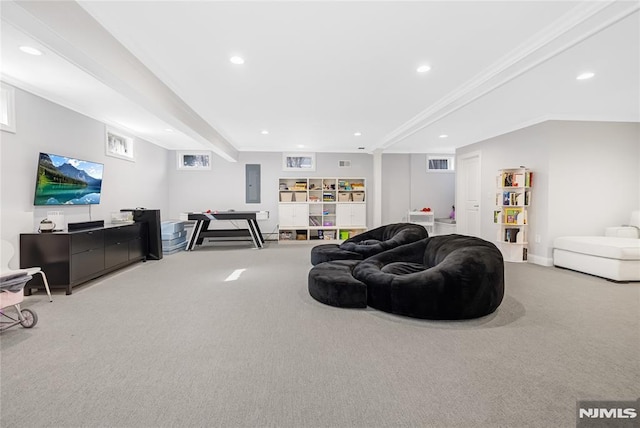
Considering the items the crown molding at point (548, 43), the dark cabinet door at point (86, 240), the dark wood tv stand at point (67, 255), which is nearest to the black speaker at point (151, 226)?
the dark wood tv stand at point (67, 255)

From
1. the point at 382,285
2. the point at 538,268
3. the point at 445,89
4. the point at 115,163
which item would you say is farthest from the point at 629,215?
the point at 115,163

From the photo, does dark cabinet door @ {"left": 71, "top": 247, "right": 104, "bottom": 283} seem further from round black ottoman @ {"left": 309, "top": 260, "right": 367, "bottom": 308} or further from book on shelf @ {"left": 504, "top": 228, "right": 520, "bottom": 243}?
book on shelf @ {"left": 504, "top": 228, "right": 520, "bottom": 243}

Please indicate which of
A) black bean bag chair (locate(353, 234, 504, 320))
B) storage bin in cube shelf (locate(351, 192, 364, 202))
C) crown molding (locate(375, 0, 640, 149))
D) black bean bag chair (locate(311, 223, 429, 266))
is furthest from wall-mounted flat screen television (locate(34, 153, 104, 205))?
storage bin in cube shelf (locate(351, 192, 364, 202))

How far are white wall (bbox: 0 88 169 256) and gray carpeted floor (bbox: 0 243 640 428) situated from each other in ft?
4.14

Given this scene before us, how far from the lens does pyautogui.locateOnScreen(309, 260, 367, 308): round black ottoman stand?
2967mm

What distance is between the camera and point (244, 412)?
1491 mm

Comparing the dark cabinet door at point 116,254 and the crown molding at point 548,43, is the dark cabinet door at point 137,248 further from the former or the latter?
the crown molding at point 548,43

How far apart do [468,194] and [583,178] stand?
2392mm

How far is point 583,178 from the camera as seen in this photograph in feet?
16.5

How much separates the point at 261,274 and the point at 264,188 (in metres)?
4.37

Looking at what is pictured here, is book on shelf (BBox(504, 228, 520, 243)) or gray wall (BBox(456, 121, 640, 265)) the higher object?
gray wall (BBox(456, 121, 640, 265))

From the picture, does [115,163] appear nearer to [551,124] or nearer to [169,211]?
[169,211]

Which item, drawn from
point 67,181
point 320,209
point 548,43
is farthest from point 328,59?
point 320,209

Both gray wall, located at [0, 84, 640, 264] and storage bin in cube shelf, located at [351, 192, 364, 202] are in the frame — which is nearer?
gray wall, located at [0, 84, 640, 264]
